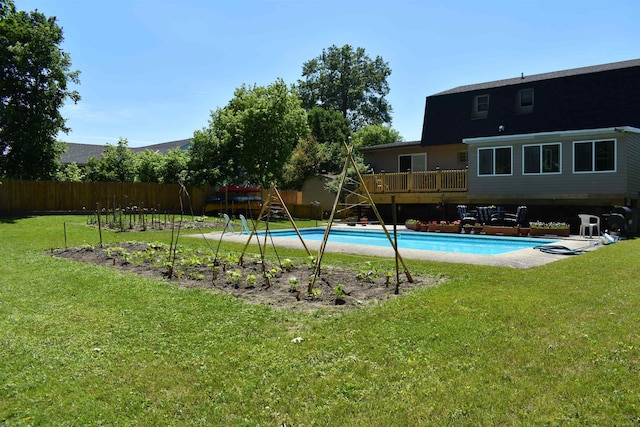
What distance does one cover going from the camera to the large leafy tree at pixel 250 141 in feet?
88.9

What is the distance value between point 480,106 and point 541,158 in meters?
6.13

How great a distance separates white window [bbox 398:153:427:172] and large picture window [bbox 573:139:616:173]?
8.52 metres

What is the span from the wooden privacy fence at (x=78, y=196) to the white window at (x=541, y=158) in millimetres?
16900

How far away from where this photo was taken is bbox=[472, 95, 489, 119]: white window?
75.6ft

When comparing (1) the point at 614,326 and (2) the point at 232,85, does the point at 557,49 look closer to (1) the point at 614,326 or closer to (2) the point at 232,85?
(2) the point at 232,85

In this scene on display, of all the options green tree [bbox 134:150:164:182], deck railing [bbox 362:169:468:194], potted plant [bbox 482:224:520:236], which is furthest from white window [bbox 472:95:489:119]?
green tree [bbox 134:150:164:182]

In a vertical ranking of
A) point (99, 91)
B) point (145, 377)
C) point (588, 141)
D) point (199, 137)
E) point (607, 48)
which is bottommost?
point (145, 377)

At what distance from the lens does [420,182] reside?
21.2m

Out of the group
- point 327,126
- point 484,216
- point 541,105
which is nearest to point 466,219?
point 484,216

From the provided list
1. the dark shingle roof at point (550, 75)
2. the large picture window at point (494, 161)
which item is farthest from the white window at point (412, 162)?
the large picture window at point (494, 161)

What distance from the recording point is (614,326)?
4.64 m

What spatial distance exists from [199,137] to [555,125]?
735 inches

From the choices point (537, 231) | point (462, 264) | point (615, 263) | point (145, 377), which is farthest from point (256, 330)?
point (537, 231)

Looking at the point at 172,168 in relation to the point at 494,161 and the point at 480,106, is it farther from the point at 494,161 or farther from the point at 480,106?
the point at 494,161
